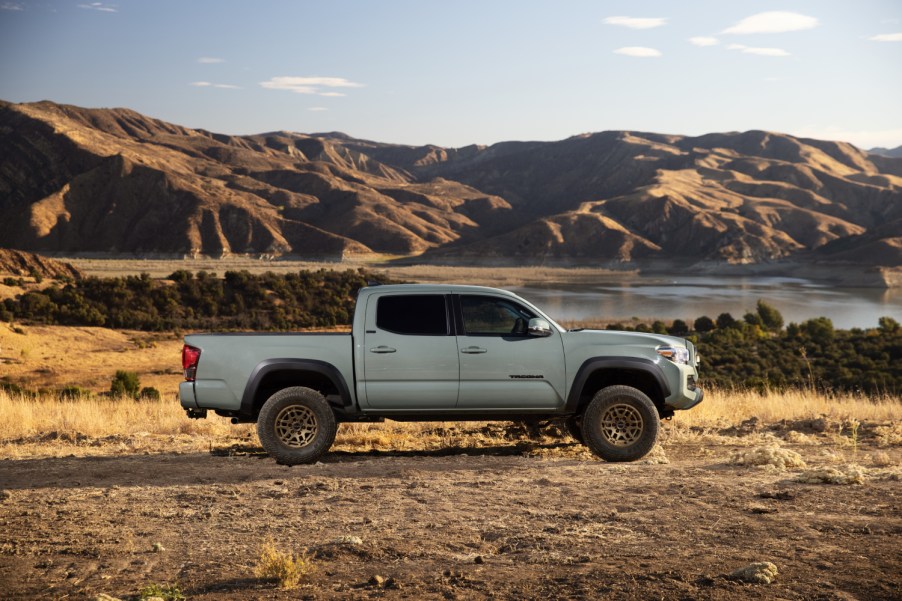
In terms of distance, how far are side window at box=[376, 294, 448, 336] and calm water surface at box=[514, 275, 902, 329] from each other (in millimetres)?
61419

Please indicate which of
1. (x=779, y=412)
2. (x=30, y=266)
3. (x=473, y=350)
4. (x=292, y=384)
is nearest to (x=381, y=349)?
(x=473, y=350)

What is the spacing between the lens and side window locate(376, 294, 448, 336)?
874 centimetres

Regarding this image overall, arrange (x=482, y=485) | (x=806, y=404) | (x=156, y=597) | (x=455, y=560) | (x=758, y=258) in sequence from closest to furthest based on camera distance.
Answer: (x=156, y=597) < (x=455, y=560) < (x=482, y=485) < (x=806, y=404) < (x=758, y=258)

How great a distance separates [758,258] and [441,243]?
70028 mm

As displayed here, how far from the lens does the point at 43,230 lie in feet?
516

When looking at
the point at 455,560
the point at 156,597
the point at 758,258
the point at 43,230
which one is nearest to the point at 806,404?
the point at 455,560

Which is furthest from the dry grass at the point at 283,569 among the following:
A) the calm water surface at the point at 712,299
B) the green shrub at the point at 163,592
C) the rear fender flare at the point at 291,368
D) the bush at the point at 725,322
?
the calm water surface at the point at 712,299

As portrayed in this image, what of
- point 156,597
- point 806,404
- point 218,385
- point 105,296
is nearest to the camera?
point 156,597

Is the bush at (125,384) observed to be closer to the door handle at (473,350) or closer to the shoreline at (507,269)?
the door handle at (473,350)

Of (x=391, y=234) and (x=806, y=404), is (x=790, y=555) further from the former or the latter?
(x=391, y=234)

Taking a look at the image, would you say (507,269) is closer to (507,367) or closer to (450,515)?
(507,367)

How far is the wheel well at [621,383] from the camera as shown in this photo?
30.0ft

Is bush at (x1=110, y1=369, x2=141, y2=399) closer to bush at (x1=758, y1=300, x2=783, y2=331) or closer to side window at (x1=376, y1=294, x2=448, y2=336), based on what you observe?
side window at (x1=376, y1=294, x2=448, y2=336)

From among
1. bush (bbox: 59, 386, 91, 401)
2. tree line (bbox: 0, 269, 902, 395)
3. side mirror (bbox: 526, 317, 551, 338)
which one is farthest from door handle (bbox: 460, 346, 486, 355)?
tree line (bbox: 0, 269, 902, 395)
